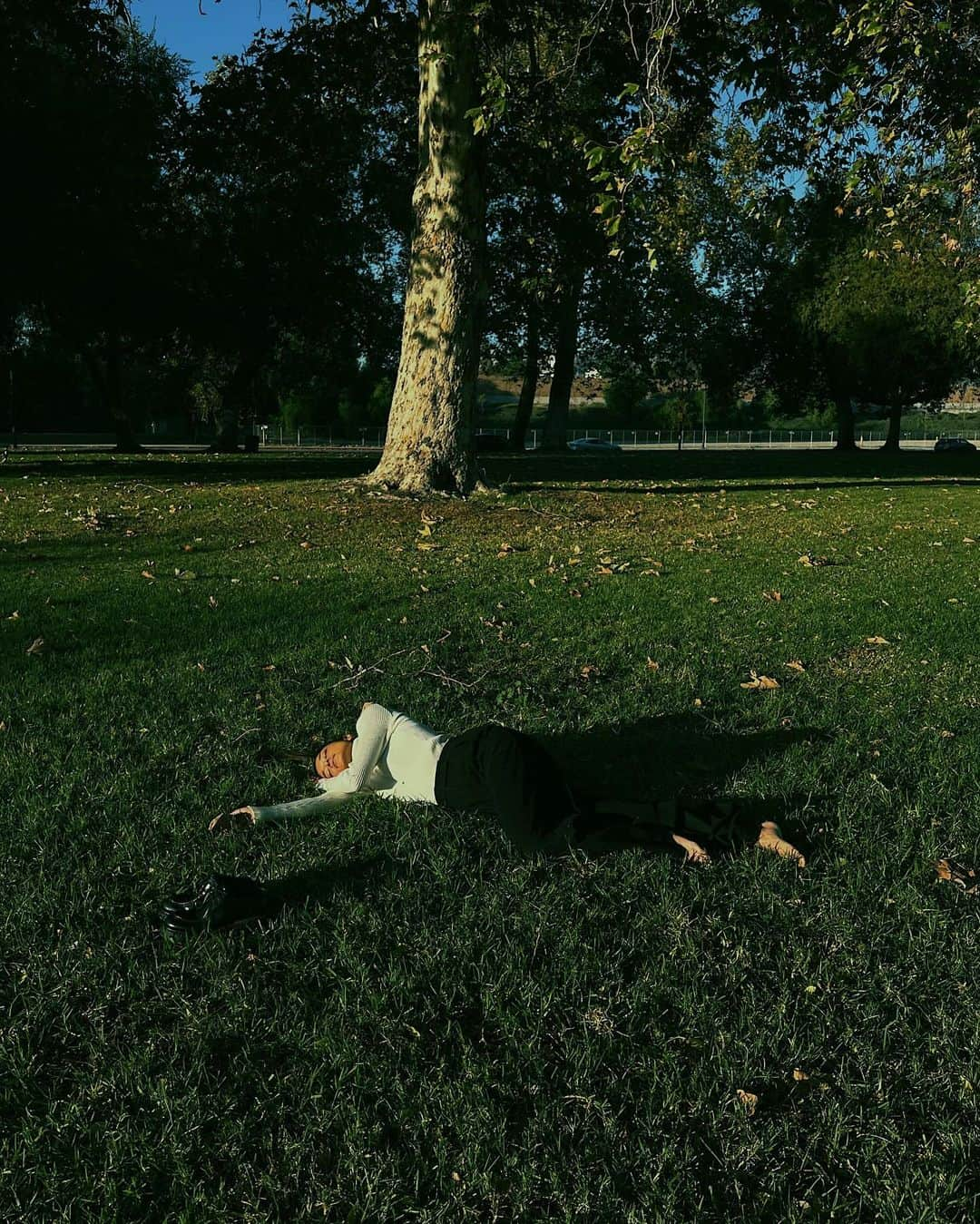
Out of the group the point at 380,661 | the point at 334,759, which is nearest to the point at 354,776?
the point at 334,759

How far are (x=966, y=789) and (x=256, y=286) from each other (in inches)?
1070

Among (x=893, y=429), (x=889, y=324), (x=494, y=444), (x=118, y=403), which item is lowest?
(x=494, y=444)

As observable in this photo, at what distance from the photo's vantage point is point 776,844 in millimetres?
3525

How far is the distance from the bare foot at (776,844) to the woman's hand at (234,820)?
6.61 feet

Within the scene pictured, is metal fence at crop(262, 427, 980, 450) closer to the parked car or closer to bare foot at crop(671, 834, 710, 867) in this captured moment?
the parked car

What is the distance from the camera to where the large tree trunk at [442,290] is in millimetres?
13469

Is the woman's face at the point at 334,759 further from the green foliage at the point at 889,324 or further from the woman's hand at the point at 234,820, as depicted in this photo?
the green foliage at the point at 889,324

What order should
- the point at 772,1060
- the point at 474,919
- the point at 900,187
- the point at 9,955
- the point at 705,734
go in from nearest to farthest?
the point at 772,1060
the point at 9,955
the point at 474,919
the point at 705,734
the point at 900,187

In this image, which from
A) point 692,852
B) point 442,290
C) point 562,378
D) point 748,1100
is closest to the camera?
point 748,1100

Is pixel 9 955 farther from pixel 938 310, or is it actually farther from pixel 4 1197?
pixel 938 310

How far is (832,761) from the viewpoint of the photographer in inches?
172

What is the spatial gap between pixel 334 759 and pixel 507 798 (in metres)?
0.92

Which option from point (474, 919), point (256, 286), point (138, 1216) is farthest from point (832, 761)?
point (256, 286)

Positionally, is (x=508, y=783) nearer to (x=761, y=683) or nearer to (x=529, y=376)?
(x=761, y=683)
